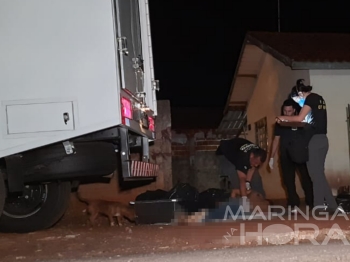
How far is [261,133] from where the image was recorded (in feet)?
47.6

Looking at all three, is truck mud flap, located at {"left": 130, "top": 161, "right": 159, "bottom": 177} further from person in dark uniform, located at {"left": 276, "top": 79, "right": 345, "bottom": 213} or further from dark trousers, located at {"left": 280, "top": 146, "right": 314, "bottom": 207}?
dark trousers, located at {"left": 280, "top": 146, "right": 314, "bottom": 207}

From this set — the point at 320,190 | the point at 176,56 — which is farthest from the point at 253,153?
the point at 176,56

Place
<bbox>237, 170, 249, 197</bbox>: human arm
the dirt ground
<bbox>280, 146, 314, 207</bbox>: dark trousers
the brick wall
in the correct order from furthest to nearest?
the brick wall < <bbox>280, 146, 314, 207</bbox>: dark trousers < <bbox>237, 170, 249, 197</bbox>: human arm < the dirt ground

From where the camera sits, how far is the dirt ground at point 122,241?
4.88 m

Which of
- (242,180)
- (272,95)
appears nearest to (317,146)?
(242,180)

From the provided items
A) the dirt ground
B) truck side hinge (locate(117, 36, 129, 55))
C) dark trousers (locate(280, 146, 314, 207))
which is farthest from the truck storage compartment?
dark trousers (locate(280, 146, 314, 207))

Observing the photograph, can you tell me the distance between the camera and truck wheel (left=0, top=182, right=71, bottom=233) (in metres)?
6.41

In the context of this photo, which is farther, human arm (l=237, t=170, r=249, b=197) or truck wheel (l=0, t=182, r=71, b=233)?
human arm (l=237, t=170, r=249, b=197)

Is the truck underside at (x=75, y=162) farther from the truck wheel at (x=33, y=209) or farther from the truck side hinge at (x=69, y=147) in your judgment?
the truck wheel at (x=33, y=209)

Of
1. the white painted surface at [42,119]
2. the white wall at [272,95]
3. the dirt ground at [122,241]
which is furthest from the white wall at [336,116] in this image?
the white painted surface at [42,119]

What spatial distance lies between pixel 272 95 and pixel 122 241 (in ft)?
28.6

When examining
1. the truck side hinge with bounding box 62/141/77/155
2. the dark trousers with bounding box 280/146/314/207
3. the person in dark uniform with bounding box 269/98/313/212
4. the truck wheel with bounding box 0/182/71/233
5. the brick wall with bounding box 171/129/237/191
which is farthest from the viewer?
the brick wall with bounding box 171/129/237/191

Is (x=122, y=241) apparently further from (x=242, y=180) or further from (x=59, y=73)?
(x=242, y=180)

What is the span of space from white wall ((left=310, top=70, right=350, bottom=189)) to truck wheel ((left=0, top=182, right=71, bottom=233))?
6.34m
